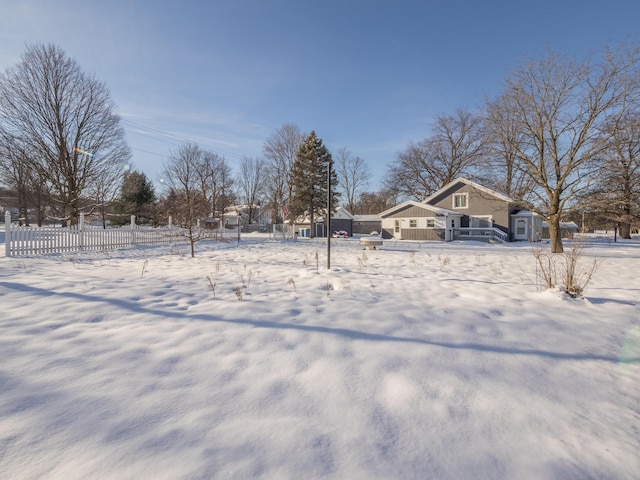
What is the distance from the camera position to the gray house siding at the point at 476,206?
2592cm

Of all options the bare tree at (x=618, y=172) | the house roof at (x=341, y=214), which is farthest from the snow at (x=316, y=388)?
the house roof at (x=341, y=214)

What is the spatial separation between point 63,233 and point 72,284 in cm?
802

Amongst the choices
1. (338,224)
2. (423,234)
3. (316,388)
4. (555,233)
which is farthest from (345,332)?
(338,224)

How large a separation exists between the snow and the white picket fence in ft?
24.4

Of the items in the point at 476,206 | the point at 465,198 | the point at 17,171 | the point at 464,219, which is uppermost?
the point at 17,171

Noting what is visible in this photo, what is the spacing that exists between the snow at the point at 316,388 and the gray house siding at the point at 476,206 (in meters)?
24.3

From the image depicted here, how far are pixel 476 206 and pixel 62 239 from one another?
2924 centimetres

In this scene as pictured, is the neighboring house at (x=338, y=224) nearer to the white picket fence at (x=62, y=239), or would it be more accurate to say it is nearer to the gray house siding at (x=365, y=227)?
the gray house siding at (x=365, y=227)

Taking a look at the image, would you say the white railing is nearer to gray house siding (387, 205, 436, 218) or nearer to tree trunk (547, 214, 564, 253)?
gray house siding (387, 205, 436, 218)

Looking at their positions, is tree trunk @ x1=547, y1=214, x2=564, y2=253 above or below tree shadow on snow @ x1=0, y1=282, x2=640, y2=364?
above

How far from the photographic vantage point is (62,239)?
36.7 ft

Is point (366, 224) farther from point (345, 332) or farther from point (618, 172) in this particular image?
point (345, 332)

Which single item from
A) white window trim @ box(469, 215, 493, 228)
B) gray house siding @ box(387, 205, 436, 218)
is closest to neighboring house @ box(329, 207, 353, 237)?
gray house siding @ box(387, 205, 436, 218)

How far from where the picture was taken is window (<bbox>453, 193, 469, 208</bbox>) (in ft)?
88.9
